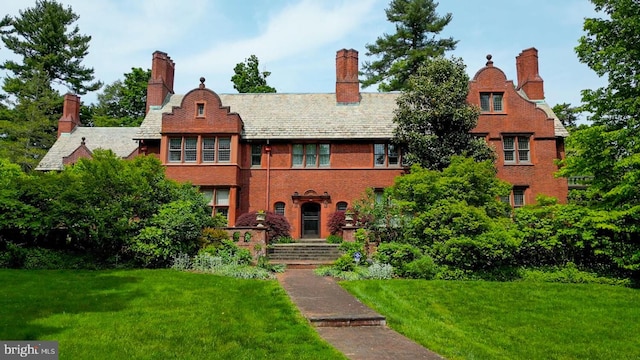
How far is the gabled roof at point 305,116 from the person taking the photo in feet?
79.7

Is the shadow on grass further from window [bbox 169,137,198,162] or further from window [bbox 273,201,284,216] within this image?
window [bbox 273,201,284,216]

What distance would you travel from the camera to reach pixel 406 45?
137ft

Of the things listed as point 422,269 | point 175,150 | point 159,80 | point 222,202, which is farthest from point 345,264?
point 159,80

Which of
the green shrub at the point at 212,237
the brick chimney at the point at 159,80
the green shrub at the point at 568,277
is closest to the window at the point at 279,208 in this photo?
the green shrub at the point at 212,237

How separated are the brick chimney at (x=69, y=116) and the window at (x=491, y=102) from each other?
1113 inches

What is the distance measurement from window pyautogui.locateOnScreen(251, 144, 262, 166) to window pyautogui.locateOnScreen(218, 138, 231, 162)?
1.63 meters

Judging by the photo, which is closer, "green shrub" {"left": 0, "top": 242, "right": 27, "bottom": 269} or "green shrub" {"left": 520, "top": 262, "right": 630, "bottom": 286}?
"green shrub" {"left": 520, "top": 262, "right": 630, "bottom": 286}

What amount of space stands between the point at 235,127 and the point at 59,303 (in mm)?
14932

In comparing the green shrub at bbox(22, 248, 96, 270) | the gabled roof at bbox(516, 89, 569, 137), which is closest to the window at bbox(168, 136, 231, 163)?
the green shrub at bbox(22, 248, 96, 270)

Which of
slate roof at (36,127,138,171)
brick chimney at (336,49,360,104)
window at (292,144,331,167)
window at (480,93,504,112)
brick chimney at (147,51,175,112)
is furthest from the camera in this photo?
slate roof at (36,127,138,171)

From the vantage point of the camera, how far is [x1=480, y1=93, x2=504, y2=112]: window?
24.0m

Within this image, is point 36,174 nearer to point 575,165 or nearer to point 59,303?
point 59,303

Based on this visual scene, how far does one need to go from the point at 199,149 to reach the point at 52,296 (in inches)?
541

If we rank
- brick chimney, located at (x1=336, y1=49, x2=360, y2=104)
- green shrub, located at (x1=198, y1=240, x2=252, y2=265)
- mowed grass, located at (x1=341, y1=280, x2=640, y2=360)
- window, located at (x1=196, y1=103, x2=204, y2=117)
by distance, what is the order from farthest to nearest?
brick chimney, located at (x1=336, y1=49, x2=360, y2=104)
window, located at (x1=196, y1=103, x2=204, y2=117)
green shrub, located at (x1=198, y1=240, x2=252, y2=265)
mowed grass, located at (x1=341, y1=280, x2=640, y2=360)
